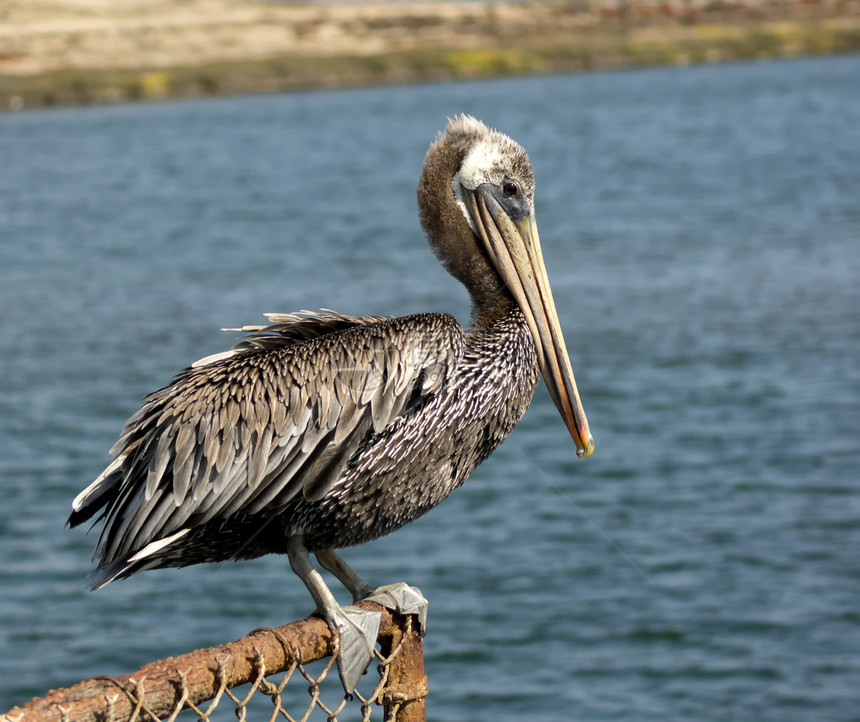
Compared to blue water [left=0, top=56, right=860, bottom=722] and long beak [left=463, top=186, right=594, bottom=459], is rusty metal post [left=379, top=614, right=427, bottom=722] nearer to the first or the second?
long beak [left=463, top=186, right=594, bottom=459]

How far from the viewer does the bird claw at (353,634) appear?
3.21 meters

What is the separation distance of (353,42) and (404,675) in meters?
54.2

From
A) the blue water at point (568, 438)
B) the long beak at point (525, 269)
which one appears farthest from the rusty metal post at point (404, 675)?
the blue water at point (568, 438)

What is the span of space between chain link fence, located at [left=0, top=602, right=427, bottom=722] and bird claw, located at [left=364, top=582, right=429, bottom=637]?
0.02 m

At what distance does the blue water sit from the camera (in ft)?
26.7

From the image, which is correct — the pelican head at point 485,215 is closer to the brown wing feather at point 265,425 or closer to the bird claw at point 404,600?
the brown wing feather at point 265,425

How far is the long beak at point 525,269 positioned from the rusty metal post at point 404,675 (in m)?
0.98

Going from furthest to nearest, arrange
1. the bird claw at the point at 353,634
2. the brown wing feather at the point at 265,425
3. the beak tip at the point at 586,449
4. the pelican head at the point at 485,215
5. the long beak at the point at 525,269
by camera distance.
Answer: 1. the pelican head at the point at 485,215
2. the long beak at the point at 525,269
3. the beak tip at the point at 586,449
4. the brown wing feather at the point at 265,425
5. the bird claw at the point at 353,634

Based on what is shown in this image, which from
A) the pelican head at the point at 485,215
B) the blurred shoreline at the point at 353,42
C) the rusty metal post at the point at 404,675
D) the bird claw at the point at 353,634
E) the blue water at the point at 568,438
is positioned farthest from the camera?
the blurred shoreline at the point at 353,42

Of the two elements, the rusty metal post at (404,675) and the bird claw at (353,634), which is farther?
the bird claw at (353,634)

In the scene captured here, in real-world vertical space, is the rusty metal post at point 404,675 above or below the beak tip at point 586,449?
below

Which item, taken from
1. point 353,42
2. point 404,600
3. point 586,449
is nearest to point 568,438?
point 586,449

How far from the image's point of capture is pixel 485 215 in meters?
4.05

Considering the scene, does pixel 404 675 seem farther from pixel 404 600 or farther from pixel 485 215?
pixel 485 215
